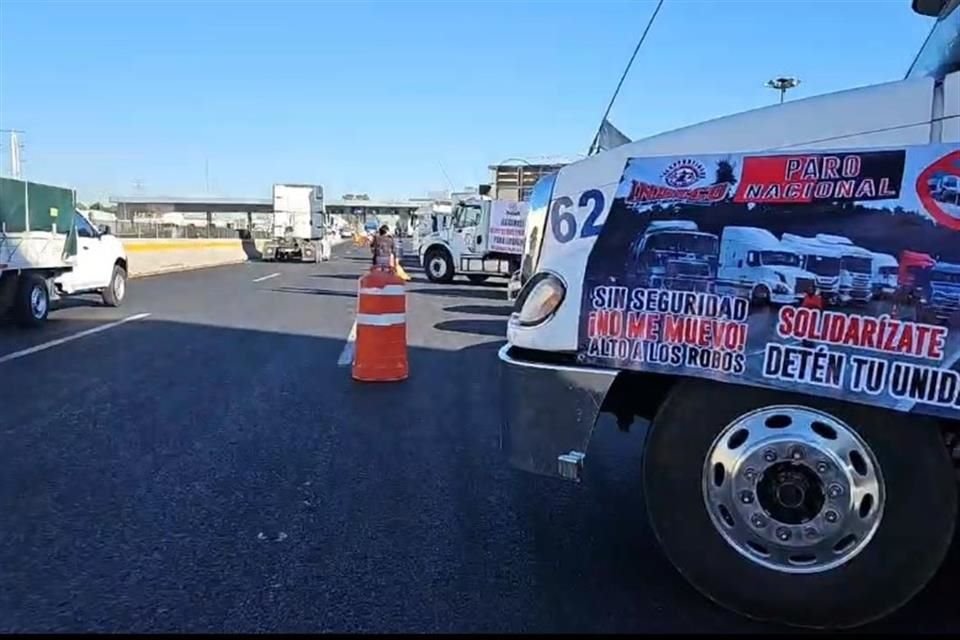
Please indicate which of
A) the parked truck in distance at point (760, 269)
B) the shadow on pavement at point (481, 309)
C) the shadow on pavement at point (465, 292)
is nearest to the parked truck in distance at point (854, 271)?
the parked truck in distance at point (760, 269)

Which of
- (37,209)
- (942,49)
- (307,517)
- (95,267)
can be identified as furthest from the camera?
(95,267)

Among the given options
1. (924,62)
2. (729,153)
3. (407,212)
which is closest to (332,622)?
(729,153)

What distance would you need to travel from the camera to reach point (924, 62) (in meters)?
3.95

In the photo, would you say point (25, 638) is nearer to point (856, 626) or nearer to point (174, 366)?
point (856, 626)

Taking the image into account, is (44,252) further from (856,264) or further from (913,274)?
(913,274)

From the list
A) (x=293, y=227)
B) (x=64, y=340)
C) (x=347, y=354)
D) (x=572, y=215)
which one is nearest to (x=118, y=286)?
(x=64, y=340)

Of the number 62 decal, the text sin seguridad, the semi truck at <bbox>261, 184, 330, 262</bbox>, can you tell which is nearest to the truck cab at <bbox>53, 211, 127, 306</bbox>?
the number 62 decal

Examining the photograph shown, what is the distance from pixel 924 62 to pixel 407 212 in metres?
127

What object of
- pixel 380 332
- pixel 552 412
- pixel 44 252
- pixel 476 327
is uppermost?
pixel 44 252

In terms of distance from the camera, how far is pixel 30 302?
1250cm

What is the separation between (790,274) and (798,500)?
82 centimetres

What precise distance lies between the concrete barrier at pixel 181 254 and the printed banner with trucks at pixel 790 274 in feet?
66.6

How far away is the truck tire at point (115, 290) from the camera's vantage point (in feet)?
51.2

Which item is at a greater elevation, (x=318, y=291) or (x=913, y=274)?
(x=913, y=274)
